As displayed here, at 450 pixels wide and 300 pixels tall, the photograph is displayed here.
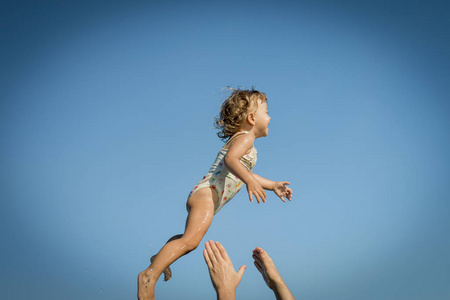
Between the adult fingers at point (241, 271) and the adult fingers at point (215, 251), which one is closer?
the adult fingers at point (241, 271)

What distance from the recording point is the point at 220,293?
2693 mm

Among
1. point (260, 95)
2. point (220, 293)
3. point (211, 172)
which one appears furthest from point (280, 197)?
point (220, 293)

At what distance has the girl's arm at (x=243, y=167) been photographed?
3.80 metres

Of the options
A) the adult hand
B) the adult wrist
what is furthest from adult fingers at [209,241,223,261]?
the adult wrist

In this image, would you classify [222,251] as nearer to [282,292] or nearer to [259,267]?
[282,292]

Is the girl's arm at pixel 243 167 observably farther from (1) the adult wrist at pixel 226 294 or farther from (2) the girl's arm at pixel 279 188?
(1) the adult wrist at pixel 226 294

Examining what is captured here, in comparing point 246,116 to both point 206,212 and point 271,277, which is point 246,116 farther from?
point 271,277

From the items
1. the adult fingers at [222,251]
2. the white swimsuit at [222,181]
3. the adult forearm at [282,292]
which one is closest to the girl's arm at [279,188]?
the white swimsuit at [222,181]

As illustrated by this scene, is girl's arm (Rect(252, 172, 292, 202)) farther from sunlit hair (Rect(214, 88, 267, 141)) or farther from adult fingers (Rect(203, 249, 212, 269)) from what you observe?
adult fingers (Rect(203, 249, 212, 269))

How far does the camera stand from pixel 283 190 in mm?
4719

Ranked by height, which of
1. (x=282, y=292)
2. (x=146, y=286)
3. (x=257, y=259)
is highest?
(x=146, y=286)

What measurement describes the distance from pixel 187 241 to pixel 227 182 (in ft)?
2.92

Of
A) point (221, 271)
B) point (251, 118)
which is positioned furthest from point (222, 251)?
point (251, 118)

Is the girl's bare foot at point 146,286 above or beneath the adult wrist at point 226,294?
above
